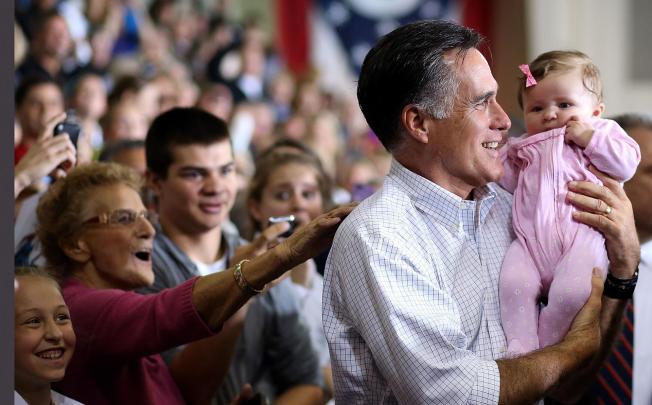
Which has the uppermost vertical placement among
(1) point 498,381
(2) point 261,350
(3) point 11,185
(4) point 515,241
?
(3) point 11,185

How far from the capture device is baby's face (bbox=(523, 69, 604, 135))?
7.13 ft

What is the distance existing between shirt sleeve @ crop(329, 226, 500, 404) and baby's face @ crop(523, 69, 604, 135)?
1.51ft

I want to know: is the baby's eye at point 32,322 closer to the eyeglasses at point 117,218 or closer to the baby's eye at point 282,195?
the eyeglasses at point 117,218

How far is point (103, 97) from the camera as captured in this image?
5438mm

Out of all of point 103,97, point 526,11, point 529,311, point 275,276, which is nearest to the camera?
point 529,311

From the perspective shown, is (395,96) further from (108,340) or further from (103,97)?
(103,97)

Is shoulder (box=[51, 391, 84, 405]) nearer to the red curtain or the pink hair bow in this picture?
the pink hair bow

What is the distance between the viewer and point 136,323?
85.6 inches

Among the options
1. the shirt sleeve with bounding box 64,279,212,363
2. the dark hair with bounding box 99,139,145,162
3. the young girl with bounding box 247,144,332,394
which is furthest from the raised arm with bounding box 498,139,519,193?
the dark hair with bounding box 99,139,145,162

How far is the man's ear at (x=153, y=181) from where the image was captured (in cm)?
306

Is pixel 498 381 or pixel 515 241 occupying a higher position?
pixel 515 241

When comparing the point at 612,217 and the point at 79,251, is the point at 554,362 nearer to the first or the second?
the point at 612,217

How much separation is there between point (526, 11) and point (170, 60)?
4.38 m

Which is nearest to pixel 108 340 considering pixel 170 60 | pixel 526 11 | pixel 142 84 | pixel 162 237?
pixel 162 237
